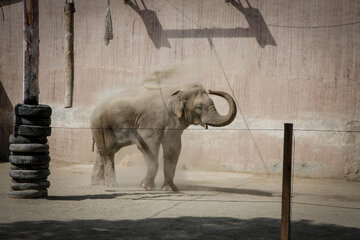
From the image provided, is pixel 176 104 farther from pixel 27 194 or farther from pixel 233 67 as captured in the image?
pixel 233 67

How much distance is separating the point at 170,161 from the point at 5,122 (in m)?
7.05

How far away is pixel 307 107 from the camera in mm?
11383

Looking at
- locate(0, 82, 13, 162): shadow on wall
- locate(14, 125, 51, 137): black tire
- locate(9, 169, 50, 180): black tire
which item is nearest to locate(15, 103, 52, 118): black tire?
locate(14, 125, 51, 137): black tire

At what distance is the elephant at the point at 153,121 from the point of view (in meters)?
8.70

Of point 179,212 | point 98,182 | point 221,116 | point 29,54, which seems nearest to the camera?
point 179,212

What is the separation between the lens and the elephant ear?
8.70m

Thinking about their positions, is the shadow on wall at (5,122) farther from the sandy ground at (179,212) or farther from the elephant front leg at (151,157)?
the elephant front leg at (151,157)

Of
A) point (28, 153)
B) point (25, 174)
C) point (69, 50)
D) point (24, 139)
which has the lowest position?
point (25, 174)

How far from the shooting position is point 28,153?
733cm

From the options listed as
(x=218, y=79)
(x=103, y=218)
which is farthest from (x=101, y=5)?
(x=103, y=218)

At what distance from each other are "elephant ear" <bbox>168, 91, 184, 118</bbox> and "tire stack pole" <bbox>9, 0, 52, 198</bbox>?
2.17 metres

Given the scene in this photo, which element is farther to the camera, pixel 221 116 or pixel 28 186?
pixel 221 116

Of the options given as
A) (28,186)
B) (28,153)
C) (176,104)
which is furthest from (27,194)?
(176,104)

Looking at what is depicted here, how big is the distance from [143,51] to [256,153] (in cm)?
373
